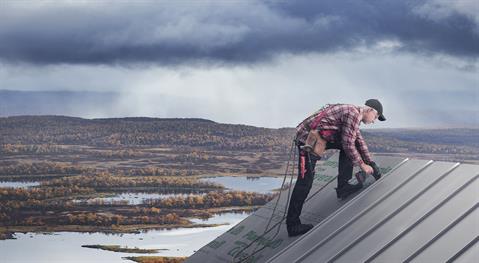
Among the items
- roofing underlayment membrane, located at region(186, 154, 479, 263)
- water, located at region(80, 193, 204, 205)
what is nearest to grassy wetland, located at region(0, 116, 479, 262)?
water, located at region(80, 193, 204, 205)

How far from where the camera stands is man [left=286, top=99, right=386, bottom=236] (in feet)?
37.4

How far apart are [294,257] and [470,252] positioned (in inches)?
126

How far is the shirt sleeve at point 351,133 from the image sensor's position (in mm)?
11359

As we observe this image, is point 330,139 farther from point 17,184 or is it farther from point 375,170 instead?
point 17,184

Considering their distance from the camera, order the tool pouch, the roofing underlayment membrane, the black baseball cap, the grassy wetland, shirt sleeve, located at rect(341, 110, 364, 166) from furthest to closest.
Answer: the grassy wetland < the black baseball cap < the tool pouch < shirt sleeve, located at rect(341, 110, 364, 166) < the roofing underlayment membrane

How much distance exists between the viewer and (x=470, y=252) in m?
8.09

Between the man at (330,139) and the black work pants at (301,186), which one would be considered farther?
the black work pants at (301,186)

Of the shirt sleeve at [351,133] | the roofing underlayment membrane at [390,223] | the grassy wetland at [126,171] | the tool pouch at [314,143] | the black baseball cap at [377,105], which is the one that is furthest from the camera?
the grassy wetland at [126,171]

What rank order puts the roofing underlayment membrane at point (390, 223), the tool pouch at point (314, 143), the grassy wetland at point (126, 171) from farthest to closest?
the grassy wetland at point (126, 171) < the tool pouch at point (314, 143) < the roofing underlayment membrane at point (390, 223)

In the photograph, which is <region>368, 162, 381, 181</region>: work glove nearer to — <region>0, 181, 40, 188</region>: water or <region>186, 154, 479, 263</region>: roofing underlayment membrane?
<region>186, 154, 479, 263</region>: roofing underlayment membrane

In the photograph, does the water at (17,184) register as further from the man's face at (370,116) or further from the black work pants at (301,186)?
the man's face at (370,116)

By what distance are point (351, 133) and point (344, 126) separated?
0.48 ft

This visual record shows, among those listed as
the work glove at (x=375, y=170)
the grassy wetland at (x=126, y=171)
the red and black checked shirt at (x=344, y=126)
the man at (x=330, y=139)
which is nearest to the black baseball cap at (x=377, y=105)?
the man at (x=330, y=139)

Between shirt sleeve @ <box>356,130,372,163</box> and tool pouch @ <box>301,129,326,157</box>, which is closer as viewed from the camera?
tool pouch @ <box>301,129,326,157</box>
